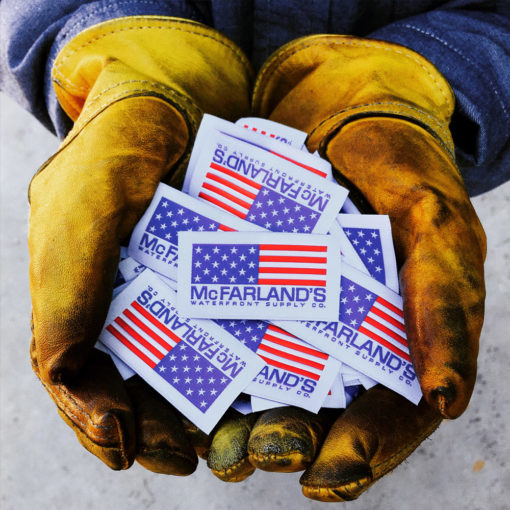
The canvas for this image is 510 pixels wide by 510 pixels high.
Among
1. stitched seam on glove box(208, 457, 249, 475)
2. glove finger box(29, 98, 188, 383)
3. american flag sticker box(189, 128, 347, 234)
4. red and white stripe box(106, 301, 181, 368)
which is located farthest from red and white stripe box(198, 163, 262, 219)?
stitched seam on glove box(208, 457, 249, 475)

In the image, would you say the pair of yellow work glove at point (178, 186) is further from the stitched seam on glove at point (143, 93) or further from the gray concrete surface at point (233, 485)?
the gray concrete surface at point (233, 485)

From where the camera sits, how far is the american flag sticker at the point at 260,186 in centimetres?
116

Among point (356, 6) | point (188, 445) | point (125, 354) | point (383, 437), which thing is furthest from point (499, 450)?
point (356, 6)

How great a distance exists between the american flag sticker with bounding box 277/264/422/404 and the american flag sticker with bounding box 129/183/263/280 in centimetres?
26

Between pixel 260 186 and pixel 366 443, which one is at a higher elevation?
pixel 260 186

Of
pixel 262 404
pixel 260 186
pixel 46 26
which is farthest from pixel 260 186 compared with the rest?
pixel 46 26

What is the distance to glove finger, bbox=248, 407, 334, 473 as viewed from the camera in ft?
3.03

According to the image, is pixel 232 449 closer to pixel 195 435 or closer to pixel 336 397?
pixel 195 435

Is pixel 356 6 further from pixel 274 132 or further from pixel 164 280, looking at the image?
pixel 164 280

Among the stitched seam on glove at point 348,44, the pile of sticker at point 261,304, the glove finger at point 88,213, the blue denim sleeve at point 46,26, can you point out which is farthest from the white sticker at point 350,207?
the blue denim sleeve at point 46,26

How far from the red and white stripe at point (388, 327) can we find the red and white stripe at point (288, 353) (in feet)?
0.39

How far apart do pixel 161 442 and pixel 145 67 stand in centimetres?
86

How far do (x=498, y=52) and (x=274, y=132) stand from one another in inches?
22.2

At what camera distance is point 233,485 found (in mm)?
1728
